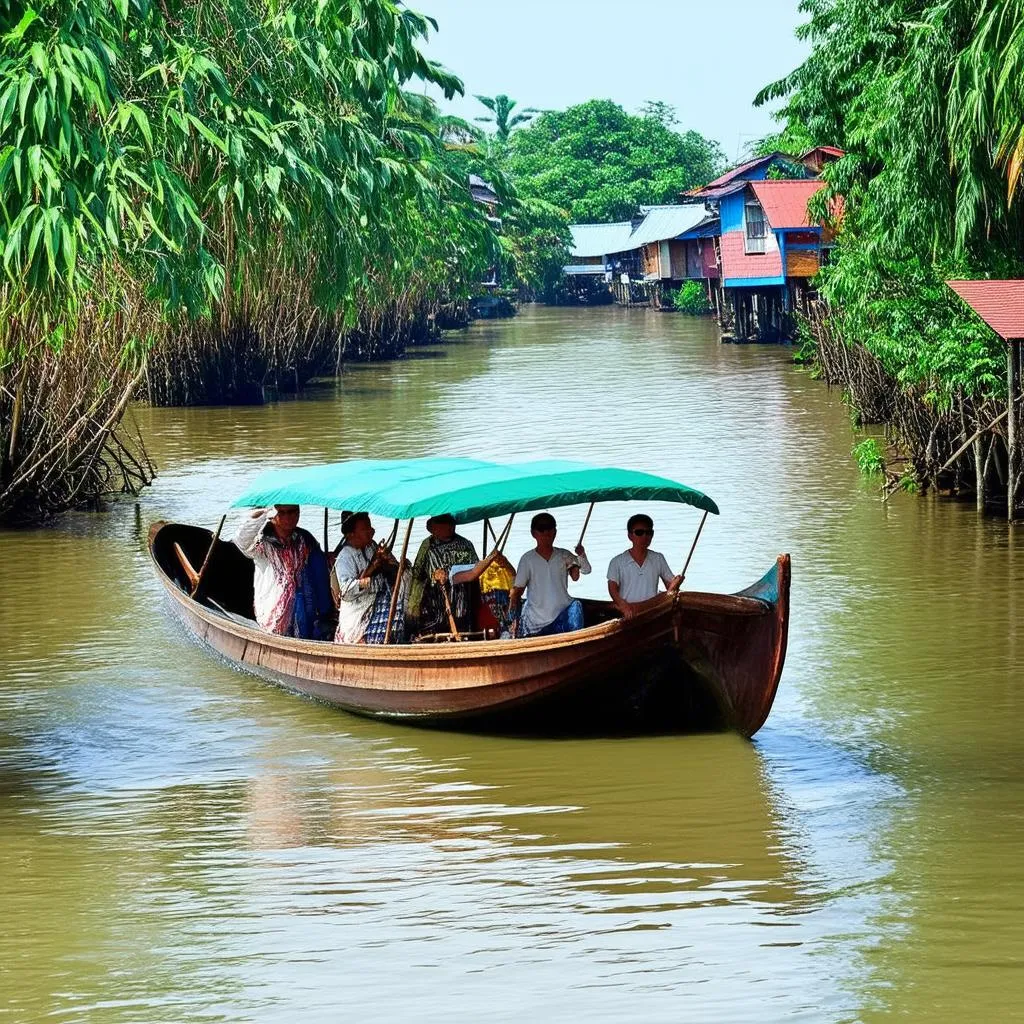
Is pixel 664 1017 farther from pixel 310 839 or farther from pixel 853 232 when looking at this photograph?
pixel 853 232

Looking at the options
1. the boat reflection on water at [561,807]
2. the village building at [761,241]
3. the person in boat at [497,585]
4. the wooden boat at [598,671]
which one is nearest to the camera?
the boat reflection on water at [561,807]

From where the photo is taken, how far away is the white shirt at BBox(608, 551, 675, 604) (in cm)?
1049

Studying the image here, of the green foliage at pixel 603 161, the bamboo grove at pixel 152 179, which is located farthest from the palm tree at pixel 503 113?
the bamboo grove at pixel 152 179

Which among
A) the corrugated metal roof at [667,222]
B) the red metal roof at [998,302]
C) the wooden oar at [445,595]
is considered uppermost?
the corrugated metal roof at [667,222]

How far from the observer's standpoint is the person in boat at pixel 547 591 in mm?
10664

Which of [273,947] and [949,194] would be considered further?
[949,194]

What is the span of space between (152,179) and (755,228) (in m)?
40.1

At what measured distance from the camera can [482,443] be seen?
25703 millimetres

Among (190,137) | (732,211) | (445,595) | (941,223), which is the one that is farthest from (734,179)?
(445,595)

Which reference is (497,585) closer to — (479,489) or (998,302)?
(479,489)

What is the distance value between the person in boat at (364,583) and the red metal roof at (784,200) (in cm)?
3610

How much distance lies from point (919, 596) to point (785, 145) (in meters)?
27.8

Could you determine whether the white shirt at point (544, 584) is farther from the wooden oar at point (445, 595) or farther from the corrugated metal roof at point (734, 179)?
the corrugated metal roof at point (734, 179)

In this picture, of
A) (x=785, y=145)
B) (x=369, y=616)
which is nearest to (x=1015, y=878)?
(x=369, y=616)
